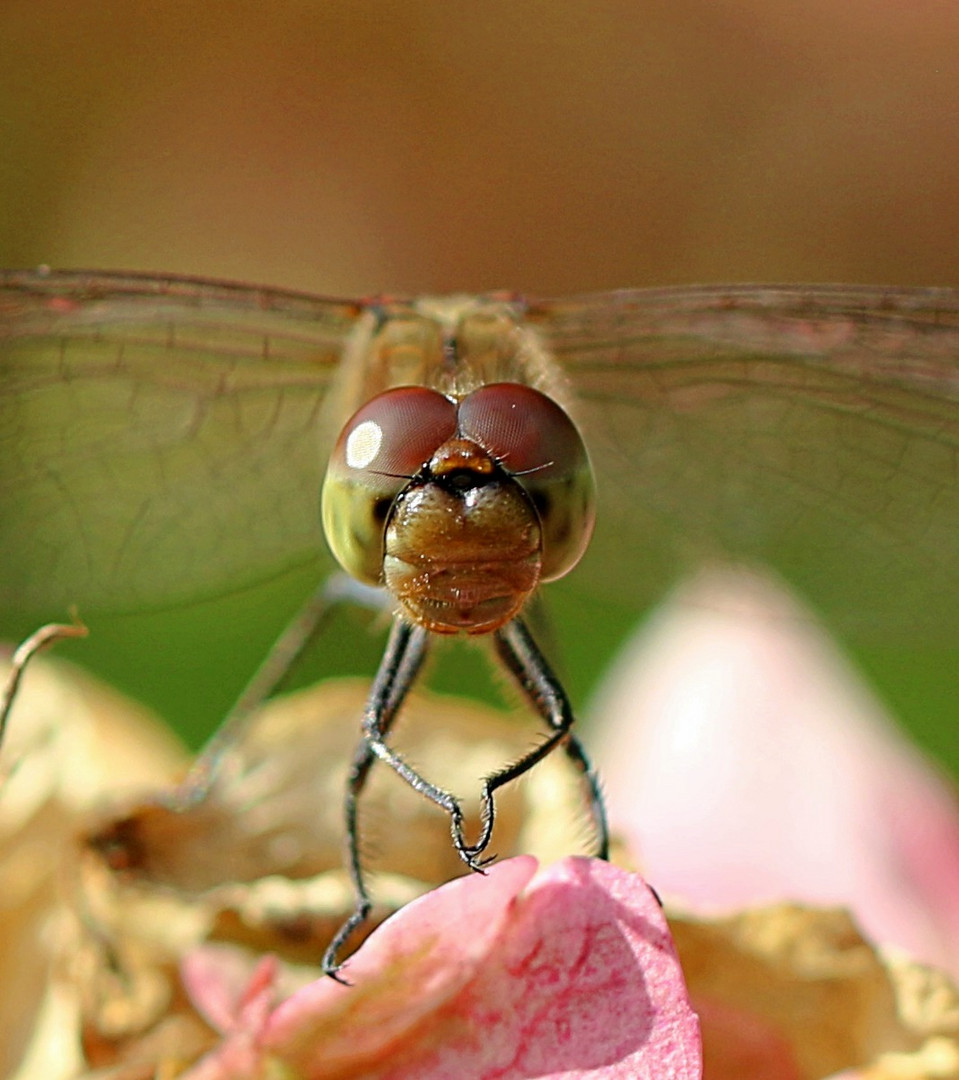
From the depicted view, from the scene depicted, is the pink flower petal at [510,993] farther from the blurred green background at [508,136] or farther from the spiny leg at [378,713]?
the blurred green background at [508,136]

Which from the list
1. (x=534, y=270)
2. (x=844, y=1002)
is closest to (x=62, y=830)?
(x=844, y=1002)

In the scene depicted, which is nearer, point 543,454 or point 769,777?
point 543,454

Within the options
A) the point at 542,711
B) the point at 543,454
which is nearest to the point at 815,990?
the point at 542,711

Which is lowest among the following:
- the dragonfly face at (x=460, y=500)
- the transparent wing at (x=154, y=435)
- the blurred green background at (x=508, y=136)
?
the dragonfly face at (x=460, y=500)

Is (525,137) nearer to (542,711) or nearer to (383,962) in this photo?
(542,711)

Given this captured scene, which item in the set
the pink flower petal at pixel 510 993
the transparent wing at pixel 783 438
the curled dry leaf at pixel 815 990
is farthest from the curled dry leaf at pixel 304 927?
the transparent wing at pixel 783 438

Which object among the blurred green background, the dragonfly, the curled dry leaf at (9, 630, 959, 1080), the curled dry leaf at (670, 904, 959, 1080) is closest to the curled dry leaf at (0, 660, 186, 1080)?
the curled dry leaf at (9, 630, 959, 1080)
